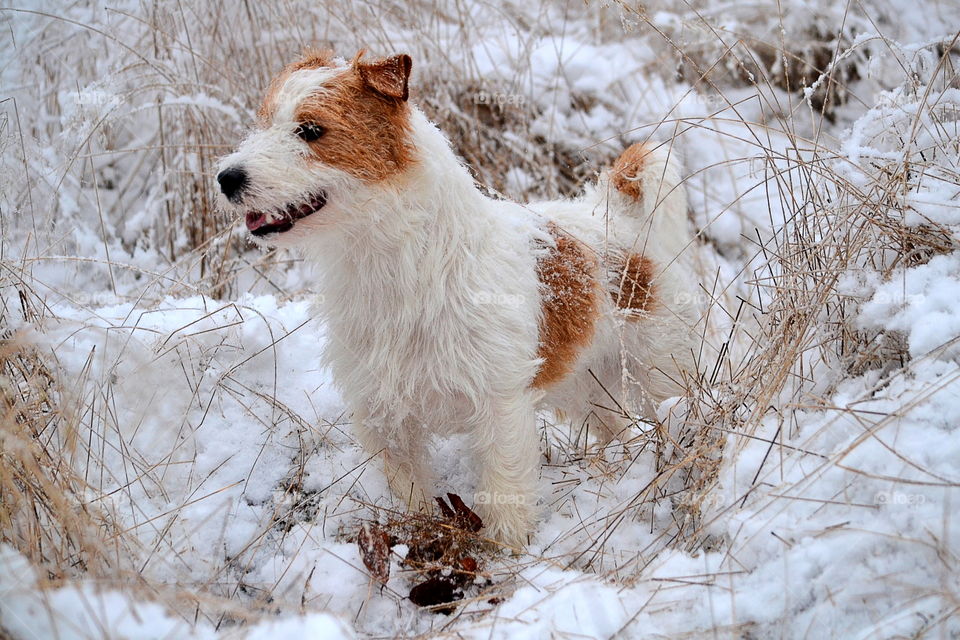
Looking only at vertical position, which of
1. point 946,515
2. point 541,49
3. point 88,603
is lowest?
point 946,515

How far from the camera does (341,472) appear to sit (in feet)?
9.78

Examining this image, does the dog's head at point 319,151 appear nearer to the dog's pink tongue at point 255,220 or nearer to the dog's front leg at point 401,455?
the dog's pink tongue at point 255,220

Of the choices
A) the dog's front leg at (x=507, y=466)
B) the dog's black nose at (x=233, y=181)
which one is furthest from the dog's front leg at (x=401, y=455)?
the dog's black nose at (x=233, y=181)

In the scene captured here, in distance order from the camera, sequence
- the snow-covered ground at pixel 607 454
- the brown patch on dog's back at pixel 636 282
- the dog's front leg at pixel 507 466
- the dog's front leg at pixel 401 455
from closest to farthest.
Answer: the snow-covered ground at pixel 607 454
the dog's front leg at pixel 507 466
the dog's front leg at pixel 401 455
the brown patch on dog's back at pixel 636 282

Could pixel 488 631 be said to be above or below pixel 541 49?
below

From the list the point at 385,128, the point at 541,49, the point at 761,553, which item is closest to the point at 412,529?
the point at 761,553

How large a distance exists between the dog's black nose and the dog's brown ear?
19.7 inches

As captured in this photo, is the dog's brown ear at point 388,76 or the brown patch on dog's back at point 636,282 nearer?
the dog's brown ear at point 388,76

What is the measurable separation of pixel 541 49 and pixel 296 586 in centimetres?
493

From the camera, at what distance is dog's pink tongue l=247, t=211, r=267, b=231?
2.33m

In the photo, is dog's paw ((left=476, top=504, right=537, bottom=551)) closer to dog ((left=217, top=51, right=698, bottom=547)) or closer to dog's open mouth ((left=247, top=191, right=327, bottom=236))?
dog ((left=217, top=51, right=698, bottom=547))

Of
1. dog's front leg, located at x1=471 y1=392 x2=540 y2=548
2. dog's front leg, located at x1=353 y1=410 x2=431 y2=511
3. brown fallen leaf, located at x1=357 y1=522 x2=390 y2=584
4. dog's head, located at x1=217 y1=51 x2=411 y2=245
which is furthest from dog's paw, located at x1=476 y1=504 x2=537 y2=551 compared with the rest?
dog's head, located at x1=217 y1=51 x2=411 y2=245

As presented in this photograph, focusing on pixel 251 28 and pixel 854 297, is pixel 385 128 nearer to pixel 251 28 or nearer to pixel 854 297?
pixel 854 297

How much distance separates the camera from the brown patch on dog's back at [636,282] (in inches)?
122
